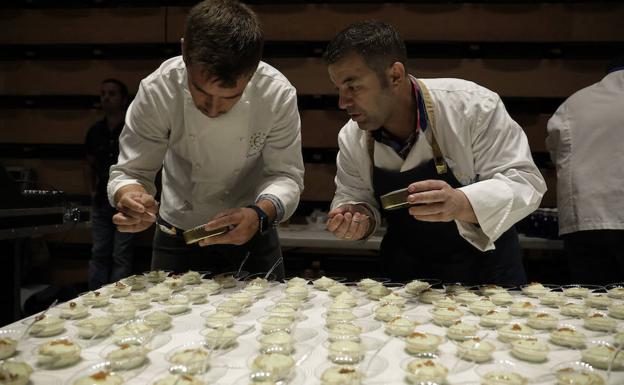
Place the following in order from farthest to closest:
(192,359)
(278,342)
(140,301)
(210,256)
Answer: (210,256)
(140,301)
(278,342)
(192,359)

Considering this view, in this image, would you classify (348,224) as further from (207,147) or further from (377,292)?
(207,147)

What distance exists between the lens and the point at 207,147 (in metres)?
1.97

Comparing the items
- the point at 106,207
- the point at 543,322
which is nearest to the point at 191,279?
the point at 543,322

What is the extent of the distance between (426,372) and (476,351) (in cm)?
17

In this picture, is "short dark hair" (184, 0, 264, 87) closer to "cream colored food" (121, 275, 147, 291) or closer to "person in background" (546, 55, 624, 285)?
"cream colored food" (121, 275, 147, 291)

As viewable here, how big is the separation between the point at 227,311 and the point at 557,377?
833 millimetres

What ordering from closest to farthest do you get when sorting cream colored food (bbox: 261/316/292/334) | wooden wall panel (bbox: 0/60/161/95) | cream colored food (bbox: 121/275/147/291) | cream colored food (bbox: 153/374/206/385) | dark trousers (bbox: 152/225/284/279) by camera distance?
cream colored food (bbox: 153/374/206/385)
cream colored food (bbox: 261/316/292/334)
cream colored food (bbox: 121/275/147/291)
dark trousers (bbox: 152/225/284/279)
wooden wall panel (bbox: 0/60/161/95)

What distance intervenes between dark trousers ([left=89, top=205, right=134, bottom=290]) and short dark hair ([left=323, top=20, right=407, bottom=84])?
2.91 m

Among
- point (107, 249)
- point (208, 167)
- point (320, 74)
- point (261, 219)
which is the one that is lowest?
point (107, 249)

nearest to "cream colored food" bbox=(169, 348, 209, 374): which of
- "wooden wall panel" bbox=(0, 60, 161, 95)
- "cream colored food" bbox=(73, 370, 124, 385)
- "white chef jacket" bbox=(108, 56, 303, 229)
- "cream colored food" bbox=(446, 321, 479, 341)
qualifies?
"cream colored food" bbox=(73, 370, 124, 385)

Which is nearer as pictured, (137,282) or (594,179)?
(137,282)

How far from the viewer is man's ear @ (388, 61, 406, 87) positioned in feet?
6.06

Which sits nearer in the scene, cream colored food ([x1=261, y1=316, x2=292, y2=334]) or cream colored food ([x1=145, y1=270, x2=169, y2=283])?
cream colored food ([x1=261, y1=316, x2=292, y2=334])

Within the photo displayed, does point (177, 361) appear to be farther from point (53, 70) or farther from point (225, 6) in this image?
point (53, 70)
